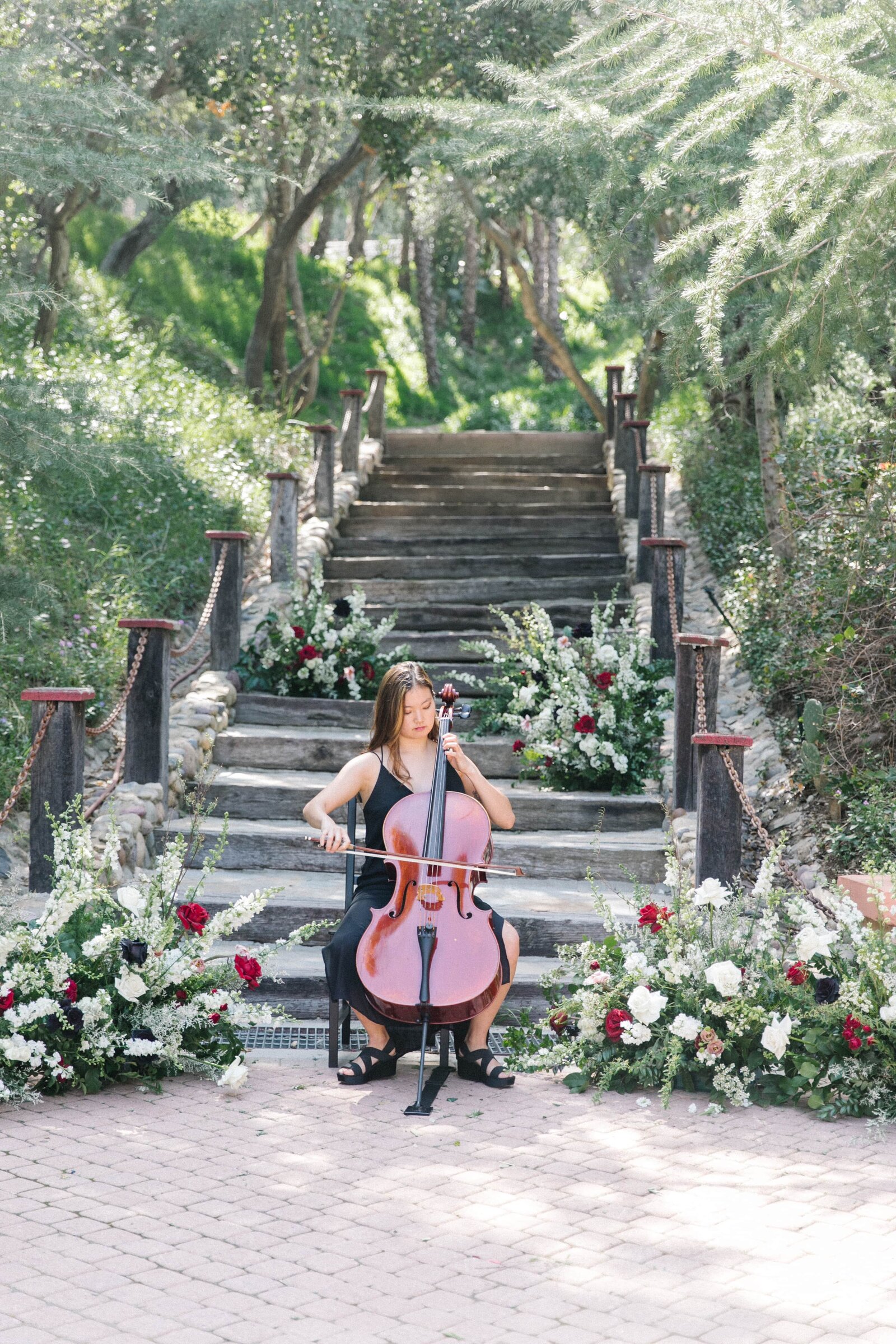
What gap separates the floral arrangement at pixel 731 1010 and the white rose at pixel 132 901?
1.32 metres

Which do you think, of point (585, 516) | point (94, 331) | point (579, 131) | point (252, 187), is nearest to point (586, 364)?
point (252, 187)

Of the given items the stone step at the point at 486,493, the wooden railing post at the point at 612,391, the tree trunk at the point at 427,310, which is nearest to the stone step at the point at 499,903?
the stone step at the point at 486,493

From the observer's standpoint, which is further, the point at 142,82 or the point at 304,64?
the point at 142,82

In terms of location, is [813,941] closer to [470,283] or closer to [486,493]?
[486,493]

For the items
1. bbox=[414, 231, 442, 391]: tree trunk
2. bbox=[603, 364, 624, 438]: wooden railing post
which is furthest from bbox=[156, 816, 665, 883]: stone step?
bbox=[414, 231, 442, 391]: tree trunk

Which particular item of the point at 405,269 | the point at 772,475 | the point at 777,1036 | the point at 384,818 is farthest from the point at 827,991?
the point at 405,269

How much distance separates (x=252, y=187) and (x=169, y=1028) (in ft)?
52.3

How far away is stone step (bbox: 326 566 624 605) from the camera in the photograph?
31.6 ft

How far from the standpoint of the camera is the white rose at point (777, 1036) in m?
4.11

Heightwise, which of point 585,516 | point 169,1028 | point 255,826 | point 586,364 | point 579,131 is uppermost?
point 586,364

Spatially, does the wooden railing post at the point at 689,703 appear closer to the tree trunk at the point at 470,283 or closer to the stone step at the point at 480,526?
the stone step at the point at 480,526

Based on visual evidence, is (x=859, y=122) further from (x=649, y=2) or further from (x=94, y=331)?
(x=94, y=331)

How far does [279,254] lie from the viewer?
48.1 ft

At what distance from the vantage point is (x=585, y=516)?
1105 cm
